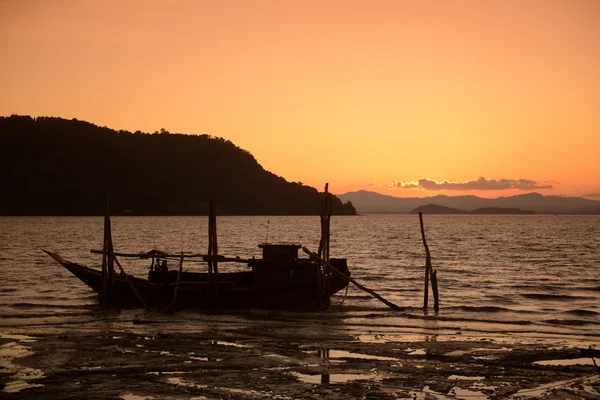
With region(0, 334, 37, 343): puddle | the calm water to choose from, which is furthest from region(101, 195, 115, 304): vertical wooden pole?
region(0, 334, 37, 343): puddle

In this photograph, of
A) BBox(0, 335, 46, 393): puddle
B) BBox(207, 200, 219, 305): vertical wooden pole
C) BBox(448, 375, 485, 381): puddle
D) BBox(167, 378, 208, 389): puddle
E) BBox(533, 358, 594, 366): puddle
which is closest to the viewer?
BBox(0, 335, 46, 393): puddle

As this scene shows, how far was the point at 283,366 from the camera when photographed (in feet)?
49.6

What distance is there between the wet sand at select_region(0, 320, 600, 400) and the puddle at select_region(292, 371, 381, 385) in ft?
0.07

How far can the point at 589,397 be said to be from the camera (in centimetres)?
1281

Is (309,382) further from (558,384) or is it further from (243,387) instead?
(558,384)

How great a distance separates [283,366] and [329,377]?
136 cm

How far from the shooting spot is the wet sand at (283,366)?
12.9 meters

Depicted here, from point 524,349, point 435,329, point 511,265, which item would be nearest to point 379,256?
point 511,265

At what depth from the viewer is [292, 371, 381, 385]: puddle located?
13795mm

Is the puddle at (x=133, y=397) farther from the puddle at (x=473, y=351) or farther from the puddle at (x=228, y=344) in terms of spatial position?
the puddle at (x=473, y=351)

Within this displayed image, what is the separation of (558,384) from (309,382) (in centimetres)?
498

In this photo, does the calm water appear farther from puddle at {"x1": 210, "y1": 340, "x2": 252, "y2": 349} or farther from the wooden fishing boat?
puddle at {"x1": 210, "y1": 340, "x2": 252, "y2": 349}

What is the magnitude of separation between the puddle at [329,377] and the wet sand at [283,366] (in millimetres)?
20

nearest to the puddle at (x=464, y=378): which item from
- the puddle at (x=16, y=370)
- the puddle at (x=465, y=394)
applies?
the puddle at (x=465, y=394)
